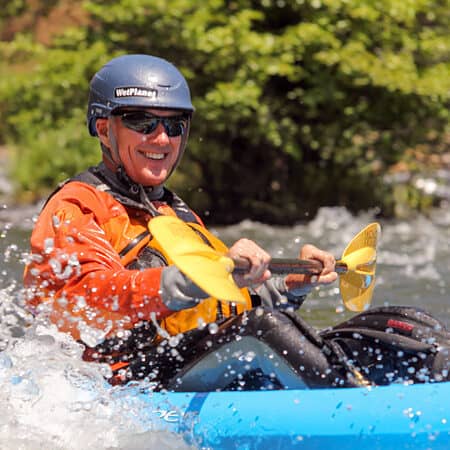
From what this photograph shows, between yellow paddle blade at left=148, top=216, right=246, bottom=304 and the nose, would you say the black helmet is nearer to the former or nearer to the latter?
the nose

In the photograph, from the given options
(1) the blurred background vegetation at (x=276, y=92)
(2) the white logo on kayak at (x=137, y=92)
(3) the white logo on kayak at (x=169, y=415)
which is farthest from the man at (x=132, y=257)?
(1) the blurred background vegetation at (x=276, y=92)

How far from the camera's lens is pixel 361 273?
3.33 meters

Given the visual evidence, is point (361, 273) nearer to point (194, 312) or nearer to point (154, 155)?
point (194, 312)

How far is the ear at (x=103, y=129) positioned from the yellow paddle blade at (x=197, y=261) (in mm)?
675

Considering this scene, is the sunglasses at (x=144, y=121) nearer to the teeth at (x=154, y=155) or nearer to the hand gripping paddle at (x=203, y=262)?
the teeth at (x=154, y=155)

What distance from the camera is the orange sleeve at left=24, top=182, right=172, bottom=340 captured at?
2.71 metres

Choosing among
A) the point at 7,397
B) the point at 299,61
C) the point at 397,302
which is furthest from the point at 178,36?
the point at 7,397

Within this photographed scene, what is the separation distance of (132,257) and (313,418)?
66cm

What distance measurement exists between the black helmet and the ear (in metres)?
0.03

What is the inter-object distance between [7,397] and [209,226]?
6293 millimetres

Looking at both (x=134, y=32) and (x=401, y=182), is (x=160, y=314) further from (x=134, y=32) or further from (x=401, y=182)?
(x=401, y=182)

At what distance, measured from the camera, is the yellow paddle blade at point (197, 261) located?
8.09ft

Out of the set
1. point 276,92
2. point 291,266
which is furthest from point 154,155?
point 276,92

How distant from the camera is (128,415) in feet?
9.39
